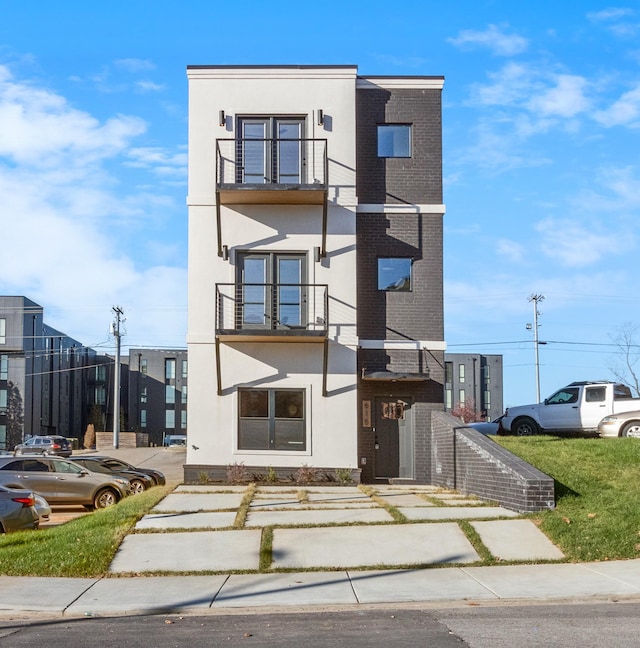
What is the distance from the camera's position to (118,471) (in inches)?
1020

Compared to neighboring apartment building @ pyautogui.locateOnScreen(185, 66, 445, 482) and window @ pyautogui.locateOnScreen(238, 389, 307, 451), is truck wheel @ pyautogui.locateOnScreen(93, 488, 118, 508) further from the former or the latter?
window @ pyautogui.locateOnScreen(238, 389, 307, 451)

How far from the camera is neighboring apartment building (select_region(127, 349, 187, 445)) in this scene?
94688 millimetres

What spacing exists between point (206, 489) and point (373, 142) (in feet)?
32.1

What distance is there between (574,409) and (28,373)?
60435mm

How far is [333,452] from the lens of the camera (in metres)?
21.0

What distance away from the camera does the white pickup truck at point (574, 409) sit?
2264 centimetres

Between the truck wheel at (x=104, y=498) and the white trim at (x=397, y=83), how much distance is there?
12377 mm

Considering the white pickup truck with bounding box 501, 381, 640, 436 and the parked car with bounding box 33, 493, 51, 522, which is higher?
the white pickup truck with bounding box 501, 381, 640, 436

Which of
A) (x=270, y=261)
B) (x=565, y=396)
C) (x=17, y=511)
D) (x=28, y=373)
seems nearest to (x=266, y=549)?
(x=17, y=511)

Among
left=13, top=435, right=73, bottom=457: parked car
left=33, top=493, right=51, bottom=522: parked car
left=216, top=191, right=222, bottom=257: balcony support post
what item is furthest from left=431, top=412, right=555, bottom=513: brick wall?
left=13, top=435, right=73, bottom=457: parked car

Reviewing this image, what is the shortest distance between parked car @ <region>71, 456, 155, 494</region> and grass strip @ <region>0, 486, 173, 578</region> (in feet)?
30.6

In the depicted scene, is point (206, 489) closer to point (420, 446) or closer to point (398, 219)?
point (420, 446)

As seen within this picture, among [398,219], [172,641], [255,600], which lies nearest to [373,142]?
[398,219]

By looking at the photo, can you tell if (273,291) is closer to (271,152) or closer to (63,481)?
(271,152)
